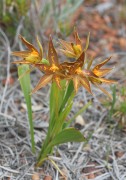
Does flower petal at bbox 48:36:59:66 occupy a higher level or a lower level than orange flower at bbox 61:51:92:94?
higher

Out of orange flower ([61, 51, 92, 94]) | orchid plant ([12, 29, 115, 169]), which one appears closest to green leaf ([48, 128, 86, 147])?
orchid plant ([12, 29, 115, 169])

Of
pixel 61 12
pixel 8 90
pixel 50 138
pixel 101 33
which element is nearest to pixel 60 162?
pixel 50 138

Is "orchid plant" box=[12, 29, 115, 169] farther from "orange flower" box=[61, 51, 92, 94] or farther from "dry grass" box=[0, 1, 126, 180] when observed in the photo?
"dry grass" box=[0, 1, 126, 180]

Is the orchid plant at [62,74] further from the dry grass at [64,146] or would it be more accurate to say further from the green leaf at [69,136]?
the dry grass at [64,146]

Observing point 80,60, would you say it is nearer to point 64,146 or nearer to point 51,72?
point 51,72

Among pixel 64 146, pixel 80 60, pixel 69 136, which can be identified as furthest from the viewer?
pixel 64 146

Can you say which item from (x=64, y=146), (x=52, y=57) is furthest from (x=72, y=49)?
(x=64, y=146)

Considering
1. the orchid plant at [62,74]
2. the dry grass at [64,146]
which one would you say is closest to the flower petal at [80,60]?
the orchid plant at [62,74]

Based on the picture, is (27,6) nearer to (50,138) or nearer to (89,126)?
(89,126)
